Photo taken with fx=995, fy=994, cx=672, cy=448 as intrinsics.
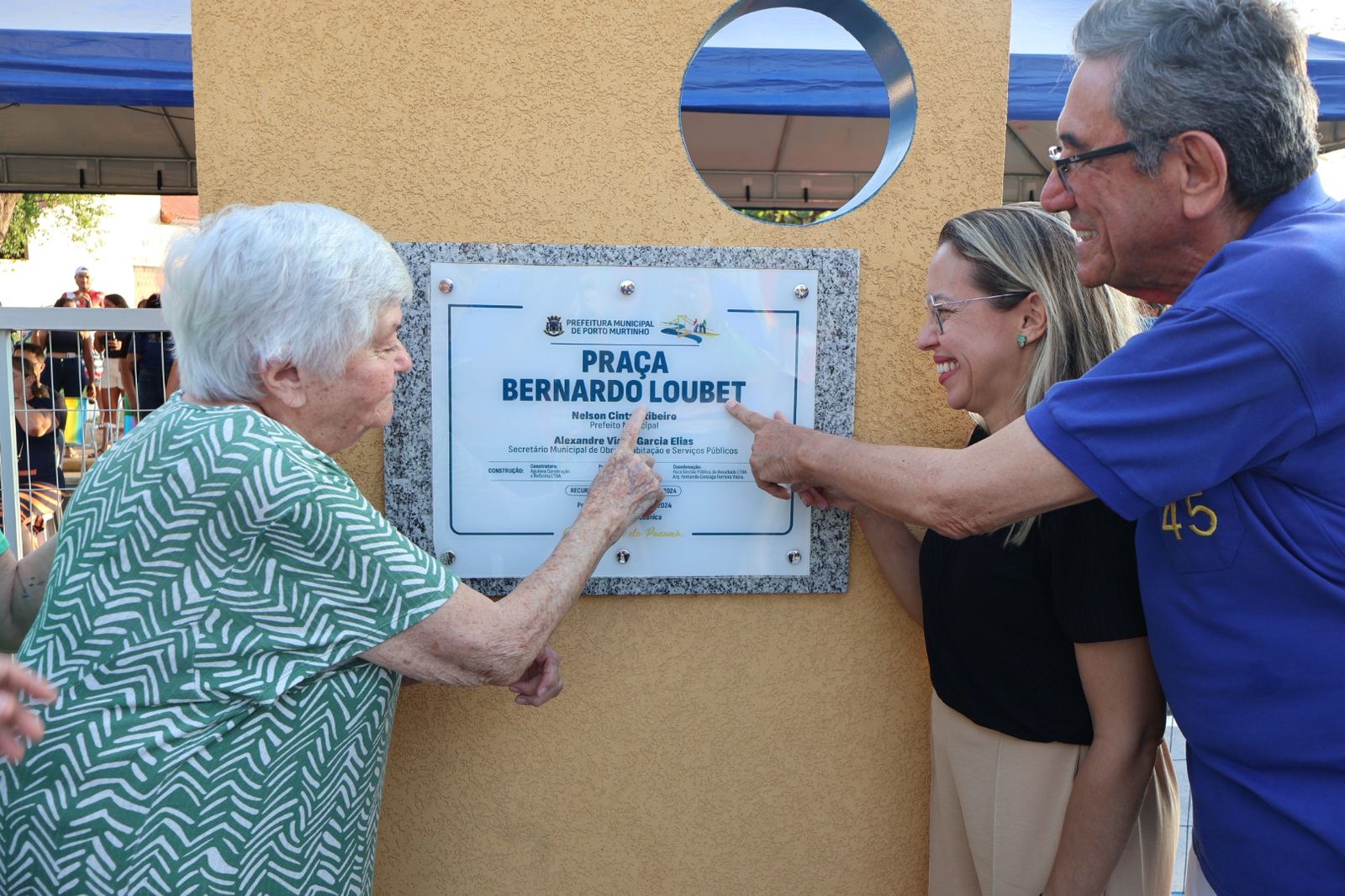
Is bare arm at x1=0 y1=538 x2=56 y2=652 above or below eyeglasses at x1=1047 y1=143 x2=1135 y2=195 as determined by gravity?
below

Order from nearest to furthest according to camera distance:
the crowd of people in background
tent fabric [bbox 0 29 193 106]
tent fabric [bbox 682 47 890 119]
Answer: the crowd of people in background < tent fabric [bbox 0 29 193 106] < tent fabric [bbox 682 47 890 119]

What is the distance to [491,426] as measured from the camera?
1.83 meters

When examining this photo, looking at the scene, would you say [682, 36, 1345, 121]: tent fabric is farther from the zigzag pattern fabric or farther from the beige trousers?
the zigzag pattern fabric

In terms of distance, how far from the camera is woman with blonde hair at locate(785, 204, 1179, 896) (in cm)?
156

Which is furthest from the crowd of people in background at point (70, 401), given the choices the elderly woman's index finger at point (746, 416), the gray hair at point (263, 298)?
the elderly woman's index finger at point (746, 416)

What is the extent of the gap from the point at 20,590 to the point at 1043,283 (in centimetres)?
185

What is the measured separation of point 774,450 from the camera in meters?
1.78

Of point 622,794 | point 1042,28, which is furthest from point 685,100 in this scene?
point 622,794

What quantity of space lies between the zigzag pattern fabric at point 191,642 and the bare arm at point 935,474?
675mm

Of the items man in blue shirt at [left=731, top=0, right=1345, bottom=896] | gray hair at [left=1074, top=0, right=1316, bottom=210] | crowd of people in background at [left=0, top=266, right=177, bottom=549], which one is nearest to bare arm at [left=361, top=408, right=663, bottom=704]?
man in blue shirt at [left=731, top=0, right=1345, bottom=896]

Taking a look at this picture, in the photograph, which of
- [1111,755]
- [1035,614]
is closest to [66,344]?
[1035,614]

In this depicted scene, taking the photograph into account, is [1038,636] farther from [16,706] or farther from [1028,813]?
[16,706]

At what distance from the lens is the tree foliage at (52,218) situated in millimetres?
20125

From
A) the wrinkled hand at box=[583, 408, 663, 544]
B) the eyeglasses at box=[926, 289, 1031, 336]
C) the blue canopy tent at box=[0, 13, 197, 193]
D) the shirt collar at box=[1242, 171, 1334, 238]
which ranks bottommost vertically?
the wrinkled hand at box=[583, 408, 663, 544]
